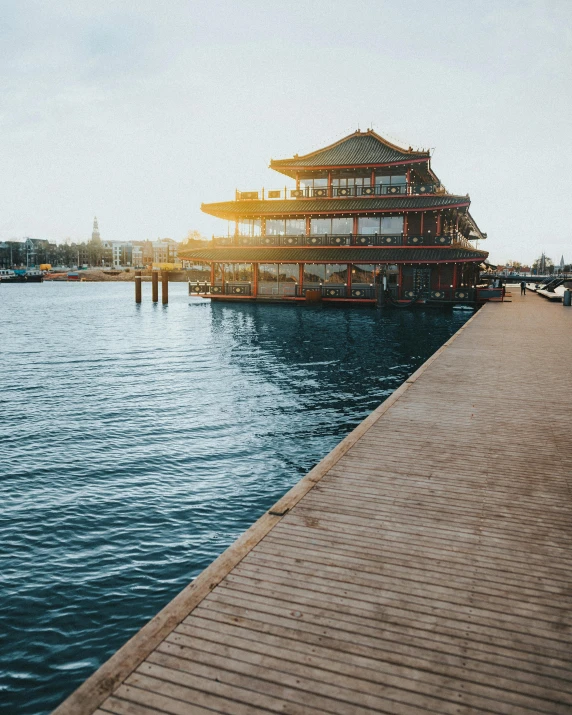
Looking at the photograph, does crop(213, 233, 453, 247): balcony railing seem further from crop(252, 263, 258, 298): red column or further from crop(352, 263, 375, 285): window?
crop(252, 263, 258, 298): red column

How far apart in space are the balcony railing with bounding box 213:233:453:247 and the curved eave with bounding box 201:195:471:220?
6.89ft

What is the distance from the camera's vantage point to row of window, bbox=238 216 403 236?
2117 inches

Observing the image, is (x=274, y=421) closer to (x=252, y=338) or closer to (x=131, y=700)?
(x=131, y=700)

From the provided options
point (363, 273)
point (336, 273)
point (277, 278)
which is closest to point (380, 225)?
point (363, 273)

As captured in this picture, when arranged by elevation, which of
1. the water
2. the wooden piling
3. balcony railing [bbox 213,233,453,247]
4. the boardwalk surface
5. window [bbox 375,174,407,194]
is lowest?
the water

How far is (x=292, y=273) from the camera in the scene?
2264 inches

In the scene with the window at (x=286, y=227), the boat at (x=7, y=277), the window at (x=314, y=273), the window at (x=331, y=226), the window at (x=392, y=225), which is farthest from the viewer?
the boat at (x=7, y=277)

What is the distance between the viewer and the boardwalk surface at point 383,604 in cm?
426

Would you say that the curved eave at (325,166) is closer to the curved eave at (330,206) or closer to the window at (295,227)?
the curved eave at (330,206)

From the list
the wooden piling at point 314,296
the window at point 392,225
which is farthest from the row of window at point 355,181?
the wooden piling at point 314,296

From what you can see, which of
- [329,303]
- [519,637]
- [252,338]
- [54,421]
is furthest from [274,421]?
[329,303]

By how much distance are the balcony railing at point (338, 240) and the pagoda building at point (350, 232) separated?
87 millimetres

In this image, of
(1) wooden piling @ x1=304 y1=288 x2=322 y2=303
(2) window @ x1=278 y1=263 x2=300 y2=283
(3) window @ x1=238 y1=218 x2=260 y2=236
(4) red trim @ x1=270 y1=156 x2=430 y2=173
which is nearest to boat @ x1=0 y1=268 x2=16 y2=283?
(3) window @ x1=238 y1=218 x2=260 y2=236

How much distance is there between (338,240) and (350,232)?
1704 mm
